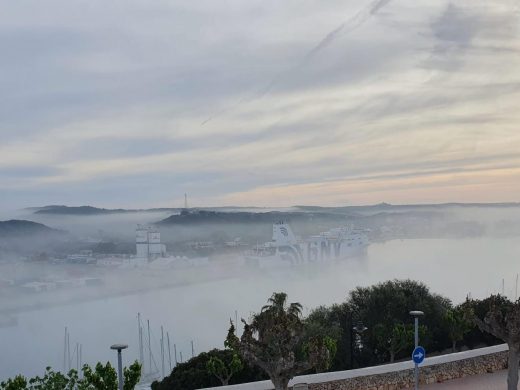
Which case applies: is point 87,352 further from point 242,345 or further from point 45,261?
point 242,345

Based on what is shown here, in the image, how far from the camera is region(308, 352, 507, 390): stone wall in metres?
13.2

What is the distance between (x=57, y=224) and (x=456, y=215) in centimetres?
11687

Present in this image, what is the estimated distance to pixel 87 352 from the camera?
258 feet

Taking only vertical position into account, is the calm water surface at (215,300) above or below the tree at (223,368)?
below

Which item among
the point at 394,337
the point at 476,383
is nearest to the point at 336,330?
the point at 394,337

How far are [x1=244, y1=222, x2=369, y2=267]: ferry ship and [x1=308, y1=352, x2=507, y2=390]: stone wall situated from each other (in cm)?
11763

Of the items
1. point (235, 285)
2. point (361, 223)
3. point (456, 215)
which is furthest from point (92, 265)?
point (456, 215)

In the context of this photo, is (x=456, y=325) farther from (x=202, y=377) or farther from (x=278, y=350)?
(x=278, y=350)

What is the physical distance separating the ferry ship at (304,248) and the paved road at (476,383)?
118m

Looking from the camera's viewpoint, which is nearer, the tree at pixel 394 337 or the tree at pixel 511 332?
the tree at pixel 511 332

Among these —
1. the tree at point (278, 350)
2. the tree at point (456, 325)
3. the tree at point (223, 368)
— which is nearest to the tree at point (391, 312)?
the tree at point (456, 325)

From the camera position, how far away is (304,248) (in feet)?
461

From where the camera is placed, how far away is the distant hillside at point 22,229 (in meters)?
120

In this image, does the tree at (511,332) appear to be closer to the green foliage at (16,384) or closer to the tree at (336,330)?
the tree at (336,330)
